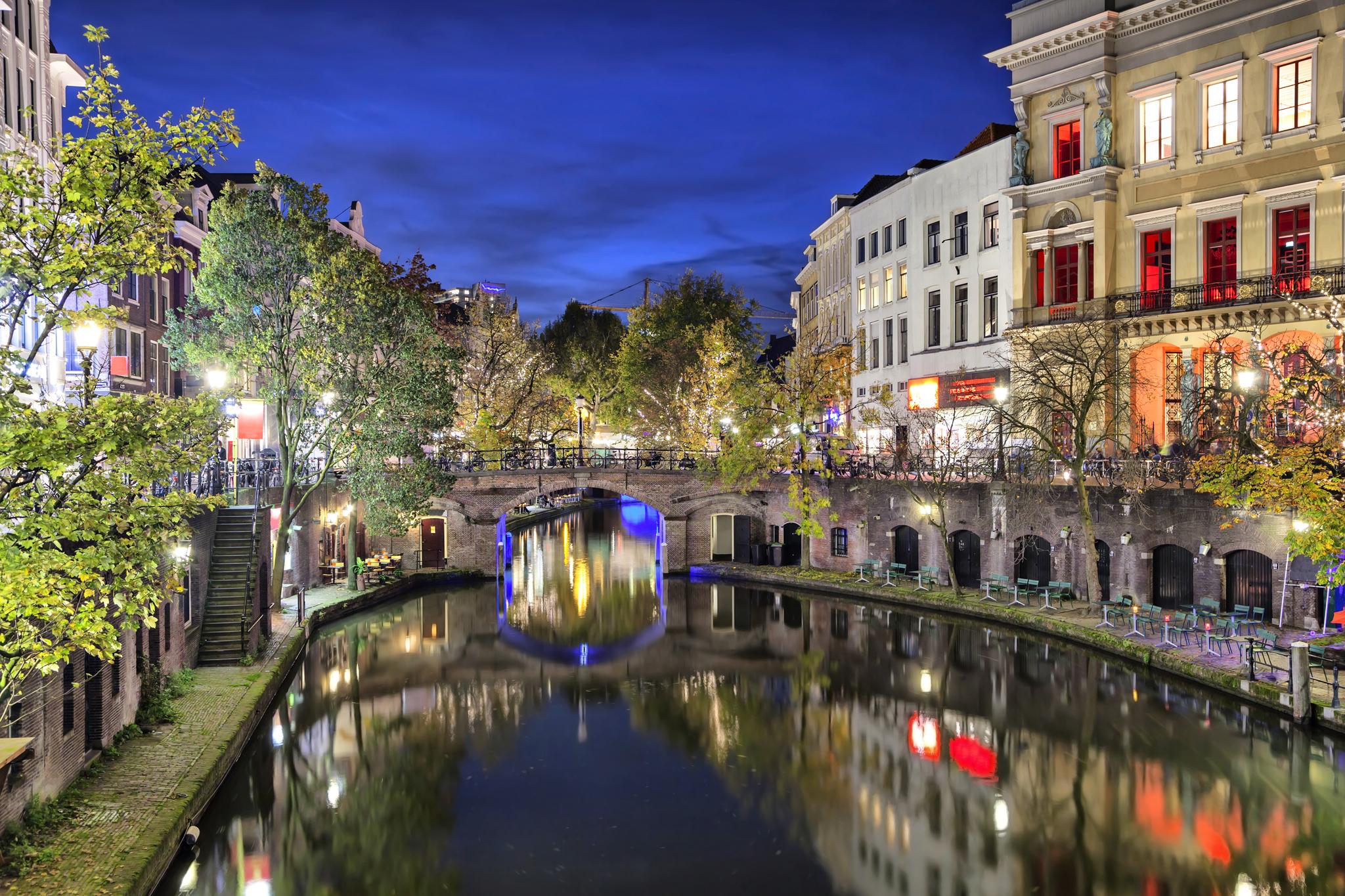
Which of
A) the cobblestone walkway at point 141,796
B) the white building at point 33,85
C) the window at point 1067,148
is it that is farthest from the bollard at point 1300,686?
A: the white building at point 33,85

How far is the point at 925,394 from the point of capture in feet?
151

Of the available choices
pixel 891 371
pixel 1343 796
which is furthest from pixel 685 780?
pixel 891 371

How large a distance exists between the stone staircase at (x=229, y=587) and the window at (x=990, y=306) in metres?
31.2

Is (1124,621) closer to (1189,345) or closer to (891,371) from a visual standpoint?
(1189,345)

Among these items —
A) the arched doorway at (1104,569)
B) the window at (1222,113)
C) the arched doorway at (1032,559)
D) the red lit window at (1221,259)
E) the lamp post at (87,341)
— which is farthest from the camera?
the arched doorway at (1032,559)

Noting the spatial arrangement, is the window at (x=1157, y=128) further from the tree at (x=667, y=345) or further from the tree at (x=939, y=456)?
the tree at (x=667, y=345)

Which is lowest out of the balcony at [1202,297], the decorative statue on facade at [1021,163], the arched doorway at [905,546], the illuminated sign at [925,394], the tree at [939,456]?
the arched doorway at [905,546]

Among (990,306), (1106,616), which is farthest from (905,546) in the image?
(1106,616)

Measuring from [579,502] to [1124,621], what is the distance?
68960mm

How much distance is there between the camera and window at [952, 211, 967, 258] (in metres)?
45.3

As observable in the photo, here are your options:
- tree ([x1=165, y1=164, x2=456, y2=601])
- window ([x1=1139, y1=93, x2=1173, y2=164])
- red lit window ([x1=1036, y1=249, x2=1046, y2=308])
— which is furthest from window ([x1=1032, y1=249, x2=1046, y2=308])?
tree ([x1=165, y1=164, x2=456, y2=601])

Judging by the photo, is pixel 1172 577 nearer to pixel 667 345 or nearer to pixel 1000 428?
pixel 1000 428

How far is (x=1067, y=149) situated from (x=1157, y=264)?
20.6 feet

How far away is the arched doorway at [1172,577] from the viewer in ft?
101
